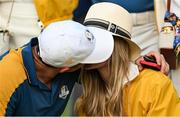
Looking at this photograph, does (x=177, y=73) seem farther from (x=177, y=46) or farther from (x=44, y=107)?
(x=44, y=107)

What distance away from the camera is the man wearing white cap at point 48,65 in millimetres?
1878

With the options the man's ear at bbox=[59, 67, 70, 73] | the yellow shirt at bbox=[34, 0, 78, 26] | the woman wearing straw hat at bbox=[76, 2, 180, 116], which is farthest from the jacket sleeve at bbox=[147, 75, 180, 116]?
the yellow shirt at bbox=[34, 0, 78, 26]

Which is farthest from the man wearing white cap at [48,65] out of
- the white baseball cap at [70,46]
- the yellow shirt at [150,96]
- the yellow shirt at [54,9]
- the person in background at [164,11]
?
the yellow shirt at [54,9]

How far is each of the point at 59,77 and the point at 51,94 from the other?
8 cm

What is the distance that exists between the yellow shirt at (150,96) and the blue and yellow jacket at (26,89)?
0.27 metres

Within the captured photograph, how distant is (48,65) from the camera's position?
6.45 feet

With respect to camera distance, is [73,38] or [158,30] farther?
[158,30]

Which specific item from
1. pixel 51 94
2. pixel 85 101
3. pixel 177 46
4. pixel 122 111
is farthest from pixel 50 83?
pixel 177 46

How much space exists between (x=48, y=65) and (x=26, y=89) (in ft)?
0.46

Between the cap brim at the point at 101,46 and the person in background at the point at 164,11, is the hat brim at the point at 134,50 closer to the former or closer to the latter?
the cap brim at the point at 101,46

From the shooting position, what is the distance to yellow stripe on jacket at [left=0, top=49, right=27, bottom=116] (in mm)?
1923

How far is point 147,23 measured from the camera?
2514 mm

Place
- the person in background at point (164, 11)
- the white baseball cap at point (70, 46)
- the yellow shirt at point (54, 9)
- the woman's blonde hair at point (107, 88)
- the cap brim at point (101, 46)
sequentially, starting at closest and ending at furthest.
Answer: the white baseball cap at point (70, 46), the cap brim at point (101, 46), the woman's blonde hair at point (107, 88), the person in background at point (164, 11), the yellow shirt at point (54, 9)

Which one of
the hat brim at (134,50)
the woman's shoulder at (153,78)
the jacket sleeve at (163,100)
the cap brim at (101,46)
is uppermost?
the cap brim at (101,46)
